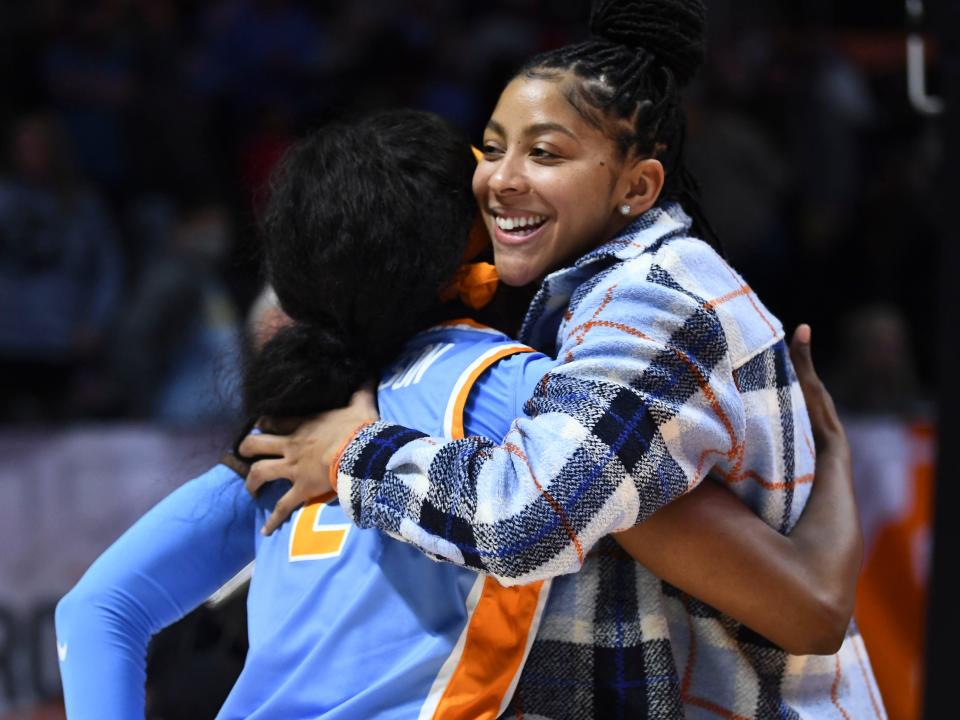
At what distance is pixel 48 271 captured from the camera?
4.84 metres

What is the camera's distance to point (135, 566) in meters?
1.58

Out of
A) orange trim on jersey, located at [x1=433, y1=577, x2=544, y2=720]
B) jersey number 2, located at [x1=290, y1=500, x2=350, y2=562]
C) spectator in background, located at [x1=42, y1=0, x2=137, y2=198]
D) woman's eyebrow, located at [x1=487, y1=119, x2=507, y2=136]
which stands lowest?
spectator in background, located at [x1=42, y1=0, x2=137, y2=198]

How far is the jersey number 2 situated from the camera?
147cm

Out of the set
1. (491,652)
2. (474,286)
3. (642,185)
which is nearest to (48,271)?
(474,286)

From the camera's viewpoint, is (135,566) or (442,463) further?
(135,566)

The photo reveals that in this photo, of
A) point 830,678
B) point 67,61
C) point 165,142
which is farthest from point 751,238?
point 830,678

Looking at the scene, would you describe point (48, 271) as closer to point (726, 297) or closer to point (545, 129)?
point (545, 129)

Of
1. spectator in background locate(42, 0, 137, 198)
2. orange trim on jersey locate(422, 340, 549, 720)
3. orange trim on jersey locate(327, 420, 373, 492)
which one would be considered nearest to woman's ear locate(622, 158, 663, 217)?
orange trim on jersey locate(422, 340, 549, 720)

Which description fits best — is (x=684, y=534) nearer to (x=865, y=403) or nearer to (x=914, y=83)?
(x=914, y=83)

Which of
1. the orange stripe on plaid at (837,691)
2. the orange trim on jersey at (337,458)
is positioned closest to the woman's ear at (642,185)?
the orange trim on jersey at (337,458)

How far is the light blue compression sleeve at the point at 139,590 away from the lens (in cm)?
156

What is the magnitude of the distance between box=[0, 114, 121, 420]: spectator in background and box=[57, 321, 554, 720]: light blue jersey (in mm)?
3300

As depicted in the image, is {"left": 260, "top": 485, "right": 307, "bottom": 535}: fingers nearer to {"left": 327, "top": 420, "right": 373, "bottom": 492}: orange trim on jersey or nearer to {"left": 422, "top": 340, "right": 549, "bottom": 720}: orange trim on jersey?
{"left": 327, "top": 420, "right": 373, "bottom": 492}: orange trim on jersey

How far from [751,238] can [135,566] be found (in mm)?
4647
